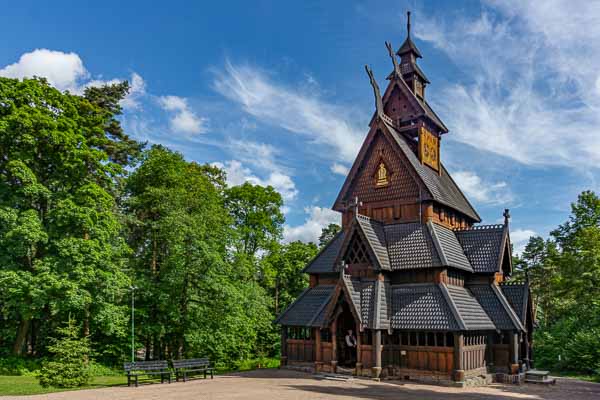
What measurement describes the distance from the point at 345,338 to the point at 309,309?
222 cm

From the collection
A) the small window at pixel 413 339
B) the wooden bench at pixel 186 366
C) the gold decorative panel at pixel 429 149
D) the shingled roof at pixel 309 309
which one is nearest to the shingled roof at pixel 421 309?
the small window at pixel 413 339

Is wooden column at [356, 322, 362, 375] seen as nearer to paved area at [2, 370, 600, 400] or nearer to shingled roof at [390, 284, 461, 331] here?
paved area at [2, 370, 600, 400]

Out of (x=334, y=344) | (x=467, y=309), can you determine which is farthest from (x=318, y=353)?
(x=467, y=309)

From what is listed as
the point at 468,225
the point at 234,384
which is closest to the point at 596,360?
the point at 468,225

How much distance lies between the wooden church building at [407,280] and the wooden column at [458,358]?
0.13ft

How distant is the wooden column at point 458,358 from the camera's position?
1866 cm

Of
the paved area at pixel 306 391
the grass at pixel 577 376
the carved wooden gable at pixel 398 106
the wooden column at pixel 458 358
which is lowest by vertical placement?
the grass at pixel 577 376

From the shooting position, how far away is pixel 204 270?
26609 millimetres

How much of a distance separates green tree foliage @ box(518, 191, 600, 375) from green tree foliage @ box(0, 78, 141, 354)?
21.9m

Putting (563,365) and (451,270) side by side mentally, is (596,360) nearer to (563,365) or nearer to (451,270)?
(563,365)

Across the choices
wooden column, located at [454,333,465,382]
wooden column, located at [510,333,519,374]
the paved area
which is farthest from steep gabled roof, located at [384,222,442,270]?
the paved area

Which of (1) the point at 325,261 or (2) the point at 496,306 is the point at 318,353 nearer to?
(1) the point at 325,261

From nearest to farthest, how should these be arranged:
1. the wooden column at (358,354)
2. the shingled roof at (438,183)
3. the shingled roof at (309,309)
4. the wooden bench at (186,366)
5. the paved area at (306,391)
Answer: the paved area at (306,391) < the wooden bench at (186,366) < the wooden column at (358,354) < the shingled roof at (309,309) < the shingled roof at (438,183)

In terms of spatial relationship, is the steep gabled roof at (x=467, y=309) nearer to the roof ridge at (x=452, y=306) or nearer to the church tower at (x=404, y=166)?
the roof ridge at (x=452, y=306)
